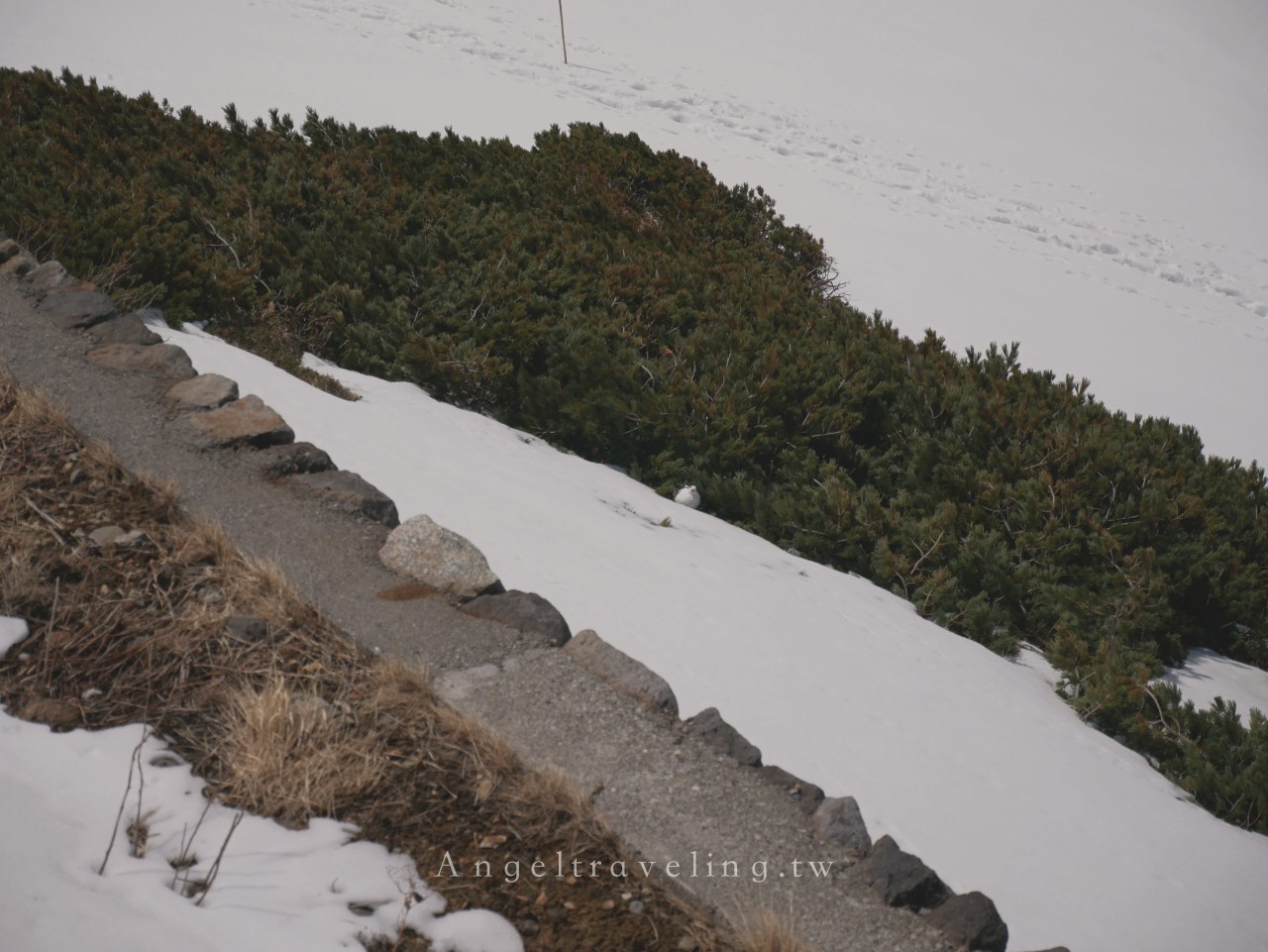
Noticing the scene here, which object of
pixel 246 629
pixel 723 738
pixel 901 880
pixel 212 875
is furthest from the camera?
pixel 723 738

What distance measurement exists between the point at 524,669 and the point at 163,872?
1.43 meters

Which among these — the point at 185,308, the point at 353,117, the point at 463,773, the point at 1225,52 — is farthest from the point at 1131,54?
the point at 463,773

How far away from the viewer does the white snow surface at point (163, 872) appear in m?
1.80

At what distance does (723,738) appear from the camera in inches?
122

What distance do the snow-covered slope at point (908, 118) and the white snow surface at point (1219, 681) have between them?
5.46 m

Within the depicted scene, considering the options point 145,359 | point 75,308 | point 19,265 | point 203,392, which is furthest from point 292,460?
point 19,265

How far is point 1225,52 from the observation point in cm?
3634

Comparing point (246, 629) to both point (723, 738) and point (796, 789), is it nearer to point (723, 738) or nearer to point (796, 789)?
point (723, 738)

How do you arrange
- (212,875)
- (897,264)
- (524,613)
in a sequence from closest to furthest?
(212,875)
(524,613)
(897,264)

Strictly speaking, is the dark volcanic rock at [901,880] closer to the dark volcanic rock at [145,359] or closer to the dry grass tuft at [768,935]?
the dry grass tuft at [768,935]

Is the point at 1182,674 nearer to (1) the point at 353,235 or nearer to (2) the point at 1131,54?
(1) the point at 353,235

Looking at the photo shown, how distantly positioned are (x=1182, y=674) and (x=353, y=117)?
15.2 meters

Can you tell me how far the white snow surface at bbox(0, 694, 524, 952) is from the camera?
71.0 inches

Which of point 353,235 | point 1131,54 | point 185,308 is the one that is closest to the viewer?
point 185,308
